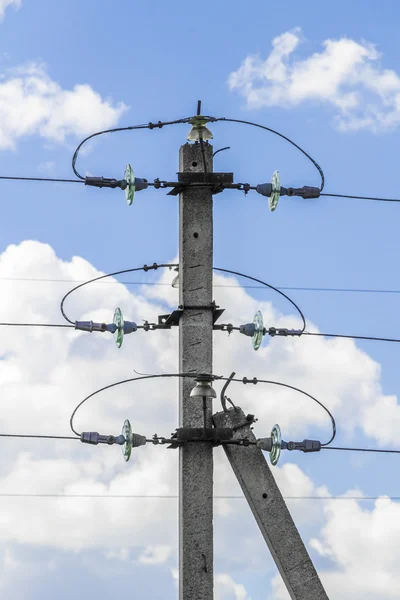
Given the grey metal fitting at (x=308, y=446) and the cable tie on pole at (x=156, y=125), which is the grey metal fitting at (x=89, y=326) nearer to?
the cable tie on pole at (x=156, y=125)

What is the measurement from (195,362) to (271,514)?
6.22 feet

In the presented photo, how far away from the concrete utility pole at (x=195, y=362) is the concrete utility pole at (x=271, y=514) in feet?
1.18

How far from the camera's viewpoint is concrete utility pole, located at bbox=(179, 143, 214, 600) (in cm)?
1700

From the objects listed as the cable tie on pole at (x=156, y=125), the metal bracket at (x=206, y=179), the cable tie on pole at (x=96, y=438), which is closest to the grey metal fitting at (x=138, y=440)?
the cable tie on pole at (x=96, y=438)

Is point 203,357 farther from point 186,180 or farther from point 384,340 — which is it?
point 384,340

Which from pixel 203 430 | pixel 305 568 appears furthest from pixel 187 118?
pixel 305 568

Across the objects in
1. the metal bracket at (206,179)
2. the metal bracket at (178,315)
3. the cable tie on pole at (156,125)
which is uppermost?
the cable tie on pole at (156,125)

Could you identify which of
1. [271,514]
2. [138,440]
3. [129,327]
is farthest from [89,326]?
[271,514]

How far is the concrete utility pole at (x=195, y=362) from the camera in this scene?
669 inches

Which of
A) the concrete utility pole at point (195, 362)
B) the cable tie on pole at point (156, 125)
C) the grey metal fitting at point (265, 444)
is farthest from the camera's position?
the cable tie on pole at point (156, 125)

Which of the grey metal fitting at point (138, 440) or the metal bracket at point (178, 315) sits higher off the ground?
the metal bracket at point (178, 315)

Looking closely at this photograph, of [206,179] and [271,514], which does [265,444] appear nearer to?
[271,514]

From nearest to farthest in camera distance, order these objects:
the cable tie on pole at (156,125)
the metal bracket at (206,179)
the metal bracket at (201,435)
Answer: the metal bracket at (201,435) < the metal bracket at (206,179) < the cable tie on pole at (156,125)

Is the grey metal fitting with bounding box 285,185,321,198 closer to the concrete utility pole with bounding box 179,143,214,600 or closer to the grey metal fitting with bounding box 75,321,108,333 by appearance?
the concrete utility pole with bounding box 179,143,214,600
